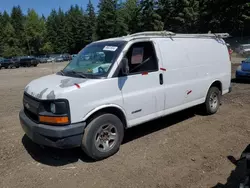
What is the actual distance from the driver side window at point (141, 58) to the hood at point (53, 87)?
1005 millimetres

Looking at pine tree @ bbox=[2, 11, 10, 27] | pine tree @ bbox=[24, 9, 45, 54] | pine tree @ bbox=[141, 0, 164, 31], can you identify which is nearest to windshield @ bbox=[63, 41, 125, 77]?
pine tree @ bbox=[141, 0, 164, 31]

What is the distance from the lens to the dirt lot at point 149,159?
3.87m

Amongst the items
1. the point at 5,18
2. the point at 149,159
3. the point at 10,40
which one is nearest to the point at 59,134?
the point at 149,159

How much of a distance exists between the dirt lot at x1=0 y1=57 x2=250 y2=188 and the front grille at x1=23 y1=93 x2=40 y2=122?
772 millimetres

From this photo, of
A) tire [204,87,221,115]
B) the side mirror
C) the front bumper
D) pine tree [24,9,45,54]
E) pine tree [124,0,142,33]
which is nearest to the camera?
the front bumper

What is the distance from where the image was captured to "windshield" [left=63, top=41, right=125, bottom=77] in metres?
4.68

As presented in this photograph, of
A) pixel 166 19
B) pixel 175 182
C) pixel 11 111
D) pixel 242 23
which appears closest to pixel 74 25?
pixel 166 19

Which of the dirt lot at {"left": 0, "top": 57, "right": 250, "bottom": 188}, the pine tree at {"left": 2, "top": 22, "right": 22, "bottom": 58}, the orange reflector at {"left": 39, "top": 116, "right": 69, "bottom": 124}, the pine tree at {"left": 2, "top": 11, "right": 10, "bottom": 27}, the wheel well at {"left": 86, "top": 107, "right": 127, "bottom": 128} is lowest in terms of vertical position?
the dirt lot at {"left": 0, "top": 57, "right": 250, "bottom": 188}

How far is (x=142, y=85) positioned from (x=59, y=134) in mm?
1810

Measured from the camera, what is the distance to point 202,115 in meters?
6.92

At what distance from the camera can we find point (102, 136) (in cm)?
454

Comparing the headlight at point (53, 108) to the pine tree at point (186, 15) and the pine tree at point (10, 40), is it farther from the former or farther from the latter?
the pine tree at point (10, 40)

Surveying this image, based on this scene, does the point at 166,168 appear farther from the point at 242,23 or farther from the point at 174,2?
the point at 174,2

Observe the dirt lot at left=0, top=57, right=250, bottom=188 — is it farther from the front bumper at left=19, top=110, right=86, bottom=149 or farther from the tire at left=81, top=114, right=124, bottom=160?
the front bumper at left=19, top=110, right=86, bottom=149
